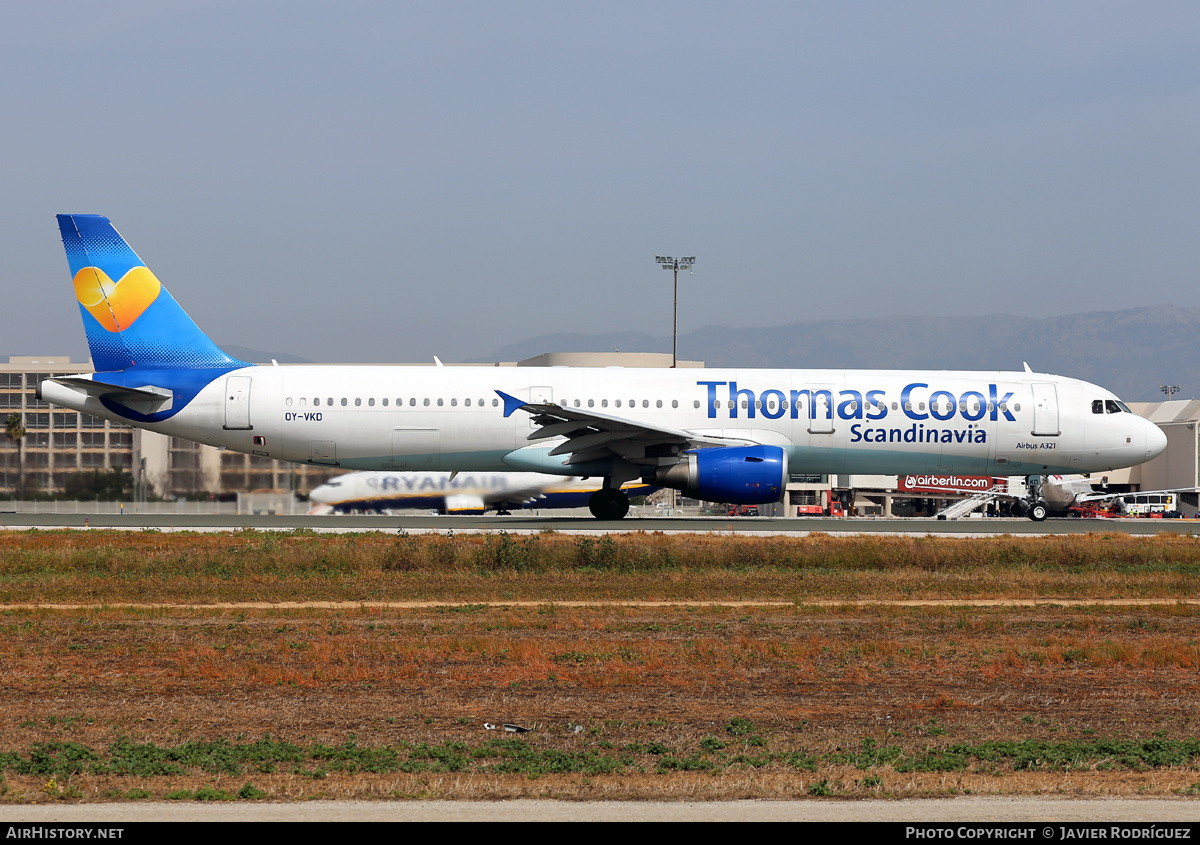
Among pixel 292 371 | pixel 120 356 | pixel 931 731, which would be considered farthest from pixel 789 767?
pixel 120 356

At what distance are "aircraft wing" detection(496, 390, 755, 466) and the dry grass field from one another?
20.8ft

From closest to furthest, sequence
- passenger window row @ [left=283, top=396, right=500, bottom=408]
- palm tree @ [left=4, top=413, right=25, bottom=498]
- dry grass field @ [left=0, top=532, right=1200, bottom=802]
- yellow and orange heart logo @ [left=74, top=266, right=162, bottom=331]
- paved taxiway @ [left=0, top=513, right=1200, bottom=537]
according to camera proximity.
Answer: dry grass field @ [left=0, top=532, right=1200, bottom=802]
paved taxiway @ [left=0, top=513, right=1200, bottom=537]
passenger window row @ [left=283, top=396, right=500, bottom=408]
yellow and orange heart logo @ [left=74, top=266, right=162, bottom=331]
palm tree @ [left=4, top=413, right=25, bottom=498]

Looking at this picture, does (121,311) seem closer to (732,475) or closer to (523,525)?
(523,525)

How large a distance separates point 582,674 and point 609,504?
19280 mm

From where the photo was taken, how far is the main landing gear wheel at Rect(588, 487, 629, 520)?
3020 cm

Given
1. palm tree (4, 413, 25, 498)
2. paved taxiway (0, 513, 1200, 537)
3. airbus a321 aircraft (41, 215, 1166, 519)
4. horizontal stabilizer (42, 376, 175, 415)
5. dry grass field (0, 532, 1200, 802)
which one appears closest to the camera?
dry grass field (0, 532, 1200, 802)

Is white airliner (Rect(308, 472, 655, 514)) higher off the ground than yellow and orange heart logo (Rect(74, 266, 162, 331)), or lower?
lower

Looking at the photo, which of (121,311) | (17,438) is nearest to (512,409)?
(121,311)

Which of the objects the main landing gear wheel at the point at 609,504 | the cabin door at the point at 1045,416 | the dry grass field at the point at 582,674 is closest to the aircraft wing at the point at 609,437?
the main landing gear wheel at the point at 609,504

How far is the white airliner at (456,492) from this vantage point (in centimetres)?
3453

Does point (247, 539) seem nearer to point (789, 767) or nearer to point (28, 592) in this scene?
point (28, 592)

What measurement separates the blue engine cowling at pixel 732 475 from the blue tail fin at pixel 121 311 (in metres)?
13.1

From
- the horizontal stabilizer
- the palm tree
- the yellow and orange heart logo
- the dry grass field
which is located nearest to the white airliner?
the horizontal stabilizer

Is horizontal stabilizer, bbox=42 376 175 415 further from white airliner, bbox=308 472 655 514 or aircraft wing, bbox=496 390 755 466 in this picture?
aircraft wing, bbox=496 390 755 466
